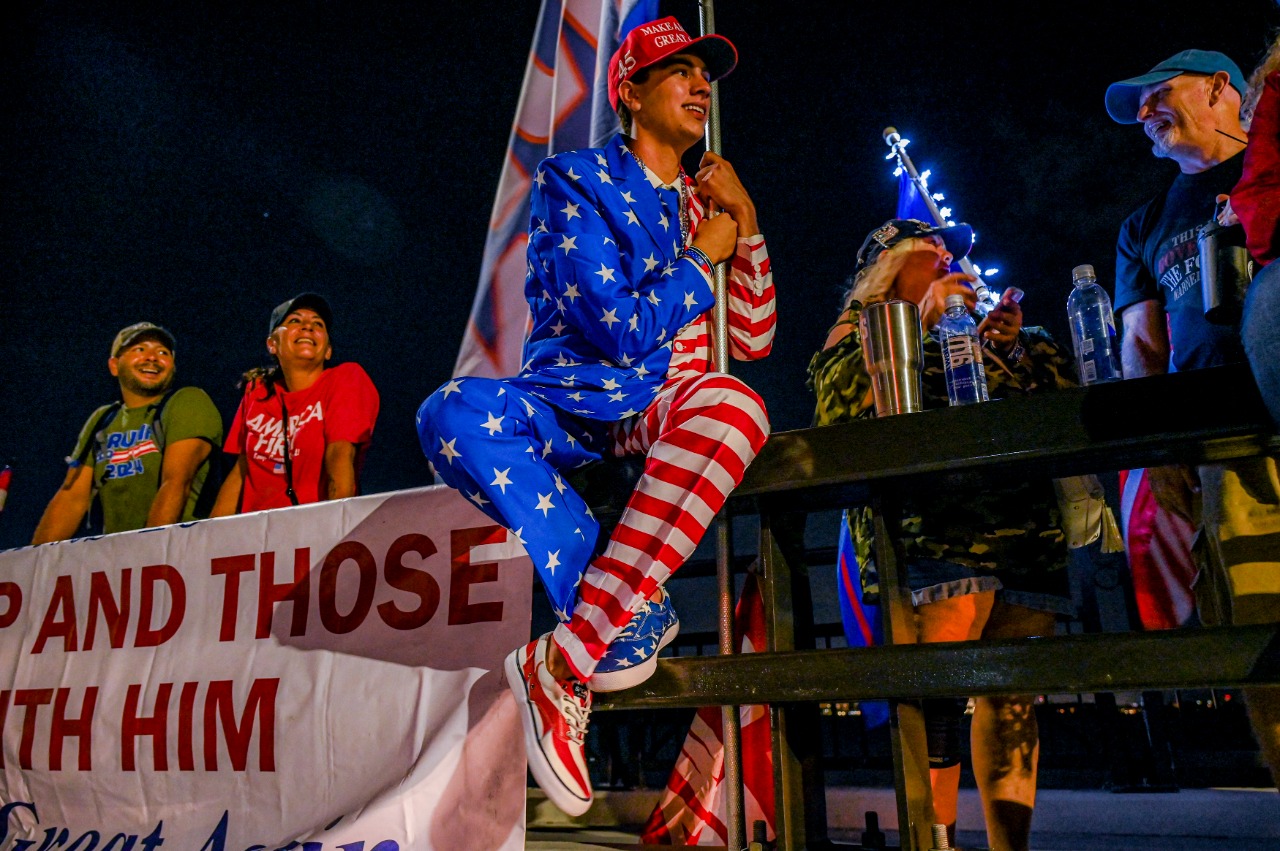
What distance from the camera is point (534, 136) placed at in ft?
10.2

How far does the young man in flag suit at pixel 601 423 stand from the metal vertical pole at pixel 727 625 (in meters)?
0.06

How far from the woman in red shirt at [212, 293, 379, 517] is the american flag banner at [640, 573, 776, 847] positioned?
1724 millimetres

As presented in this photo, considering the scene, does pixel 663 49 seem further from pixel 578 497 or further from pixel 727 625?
pixel 727 625

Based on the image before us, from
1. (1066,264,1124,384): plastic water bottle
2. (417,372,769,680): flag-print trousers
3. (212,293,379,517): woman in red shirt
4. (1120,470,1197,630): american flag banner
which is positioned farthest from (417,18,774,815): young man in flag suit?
(212,293,379,517): woman in red shirt

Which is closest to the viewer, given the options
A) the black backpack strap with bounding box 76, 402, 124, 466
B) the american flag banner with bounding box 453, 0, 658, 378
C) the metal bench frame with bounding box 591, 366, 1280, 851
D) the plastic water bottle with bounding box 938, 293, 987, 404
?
the metal bench frame with bounding box 591, 366, 1280, 851

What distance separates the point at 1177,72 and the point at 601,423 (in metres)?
1.99

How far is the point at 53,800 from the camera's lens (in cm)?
223

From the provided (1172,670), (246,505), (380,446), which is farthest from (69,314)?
(1172,670)

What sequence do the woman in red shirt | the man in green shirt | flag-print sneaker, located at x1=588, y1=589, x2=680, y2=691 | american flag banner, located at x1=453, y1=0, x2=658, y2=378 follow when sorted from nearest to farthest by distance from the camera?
flag-print sneaker, located at x1=588, y1=589, x2=680, y2=691, american flag banner, located at x1=453, y1=0, x2=658, y2=378, the woman in red shirt, the man in green shirt

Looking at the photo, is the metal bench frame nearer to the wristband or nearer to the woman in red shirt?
the wristband

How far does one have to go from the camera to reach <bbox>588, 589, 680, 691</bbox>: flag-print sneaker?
1.42 meters

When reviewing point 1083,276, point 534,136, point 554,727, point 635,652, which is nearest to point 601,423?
point 635,652

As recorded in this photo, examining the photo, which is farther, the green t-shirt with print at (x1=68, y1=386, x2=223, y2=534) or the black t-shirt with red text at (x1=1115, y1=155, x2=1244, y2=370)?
the green t-shirt with print at (x1=68, y1=386, x2=223, y2=534)

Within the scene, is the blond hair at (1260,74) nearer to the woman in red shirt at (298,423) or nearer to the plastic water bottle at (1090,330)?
the plastic water bottle at (1090,330)
